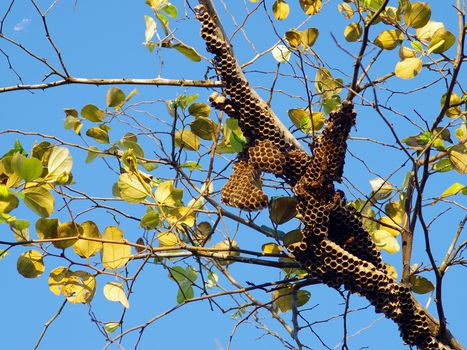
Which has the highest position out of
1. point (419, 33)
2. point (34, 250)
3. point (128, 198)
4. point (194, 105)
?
point (419, 33)

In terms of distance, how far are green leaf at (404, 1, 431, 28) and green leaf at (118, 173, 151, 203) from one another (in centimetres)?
104

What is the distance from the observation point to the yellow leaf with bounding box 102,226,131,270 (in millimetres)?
2320

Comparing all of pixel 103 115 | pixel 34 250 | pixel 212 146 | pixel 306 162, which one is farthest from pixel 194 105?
pixel 34 250

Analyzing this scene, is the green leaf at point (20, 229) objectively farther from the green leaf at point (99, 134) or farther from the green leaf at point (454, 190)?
the green leaf at point (454, 190)

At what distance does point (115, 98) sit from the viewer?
2547 millimetres

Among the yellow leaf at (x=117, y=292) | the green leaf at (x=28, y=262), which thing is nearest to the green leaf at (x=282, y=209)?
the yellow leaf at (x=117, y=292)

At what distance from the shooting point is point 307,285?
2.50 meters

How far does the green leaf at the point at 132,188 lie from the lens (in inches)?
90.5

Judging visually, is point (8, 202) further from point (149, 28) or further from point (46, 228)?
point (149, 28)

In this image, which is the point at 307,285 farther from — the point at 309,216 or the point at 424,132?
the point at 424,132

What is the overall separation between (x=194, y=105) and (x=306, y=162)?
0.48m

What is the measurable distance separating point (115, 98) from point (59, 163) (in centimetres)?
42

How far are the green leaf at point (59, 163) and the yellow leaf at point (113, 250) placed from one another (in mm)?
239

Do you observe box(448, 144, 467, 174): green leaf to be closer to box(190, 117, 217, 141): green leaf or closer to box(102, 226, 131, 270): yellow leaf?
box(190, 117, 217, 141): green leaf
